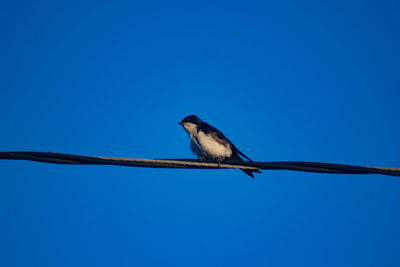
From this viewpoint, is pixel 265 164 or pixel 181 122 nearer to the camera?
pixel 265 164

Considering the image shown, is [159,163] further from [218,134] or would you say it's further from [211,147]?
[218,134]

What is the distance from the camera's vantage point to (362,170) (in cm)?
381

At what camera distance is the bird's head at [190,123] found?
7.93 m

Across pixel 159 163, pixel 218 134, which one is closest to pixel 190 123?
pixel 218 134

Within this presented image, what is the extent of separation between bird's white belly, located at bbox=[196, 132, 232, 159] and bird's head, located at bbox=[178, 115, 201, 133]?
20.7 inches

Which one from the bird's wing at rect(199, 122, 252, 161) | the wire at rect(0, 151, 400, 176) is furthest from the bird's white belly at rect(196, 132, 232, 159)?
the wire at rect(0, 151, 400, 176)

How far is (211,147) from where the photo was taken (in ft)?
23.9

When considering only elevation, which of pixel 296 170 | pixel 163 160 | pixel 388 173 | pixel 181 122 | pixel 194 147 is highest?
pixel 181 122

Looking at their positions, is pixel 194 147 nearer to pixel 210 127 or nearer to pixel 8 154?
pixel 210 127

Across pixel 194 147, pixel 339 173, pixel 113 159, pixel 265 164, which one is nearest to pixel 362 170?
pixel 339 173

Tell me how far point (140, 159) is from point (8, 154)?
1188mm

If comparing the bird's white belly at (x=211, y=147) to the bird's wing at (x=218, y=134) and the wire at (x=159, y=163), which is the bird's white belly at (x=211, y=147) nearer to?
the bird's wing at (x=218, y=134)

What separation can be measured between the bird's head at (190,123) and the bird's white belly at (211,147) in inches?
20.7

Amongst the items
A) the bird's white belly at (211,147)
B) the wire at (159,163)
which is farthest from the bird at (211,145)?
the wire at (159,163)
